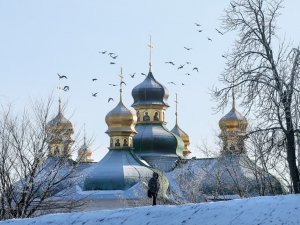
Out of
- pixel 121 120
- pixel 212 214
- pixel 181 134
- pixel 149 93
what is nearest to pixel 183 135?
pixel 181 134

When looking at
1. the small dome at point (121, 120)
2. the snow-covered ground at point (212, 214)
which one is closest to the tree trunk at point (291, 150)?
the snow-covered ground at point (212, 214)

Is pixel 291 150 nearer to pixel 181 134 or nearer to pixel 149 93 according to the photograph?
pixel 149 93

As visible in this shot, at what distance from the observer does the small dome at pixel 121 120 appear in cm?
6131

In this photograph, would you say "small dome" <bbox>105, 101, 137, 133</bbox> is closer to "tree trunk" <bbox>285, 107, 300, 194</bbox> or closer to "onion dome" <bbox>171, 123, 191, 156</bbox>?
"onion dome" <bbox>171, 123, 191, 156</bbox>

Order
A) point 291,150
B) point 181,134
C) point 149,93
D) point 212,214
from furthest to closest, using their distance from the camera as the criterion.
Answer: point 181,134
point 149,93
point 291,150
point 212,214

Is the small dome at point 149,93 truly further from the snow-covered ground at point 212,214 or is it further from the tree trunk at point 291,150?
the snow-covered ground at point 212,214

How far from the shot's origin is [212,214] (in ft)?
63.8

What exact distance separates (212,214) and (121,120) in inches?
Result: 1659

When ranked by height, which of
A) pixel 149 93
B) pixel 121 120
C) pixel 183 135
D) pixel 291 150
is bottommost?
pixel 291 150

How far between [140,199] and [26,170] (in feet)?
84.9

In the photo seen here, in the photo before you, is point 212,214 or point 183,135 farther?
point 183,135

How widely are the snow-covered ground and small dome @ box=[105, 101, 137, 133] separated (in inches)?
1543

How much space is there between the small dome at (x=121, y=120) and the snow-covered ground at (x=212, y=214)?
129ft

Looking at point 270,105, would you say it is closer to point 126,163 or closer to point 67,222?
point 67,222
